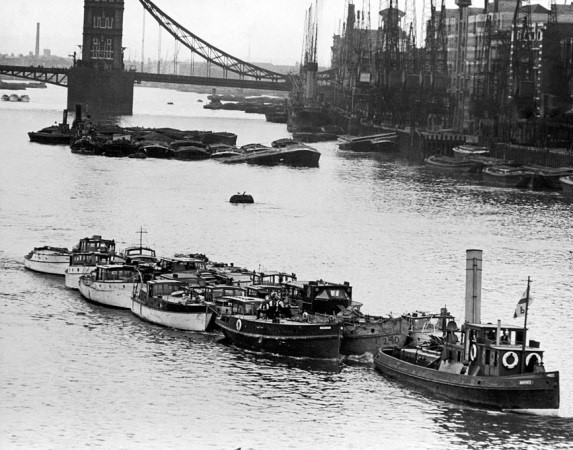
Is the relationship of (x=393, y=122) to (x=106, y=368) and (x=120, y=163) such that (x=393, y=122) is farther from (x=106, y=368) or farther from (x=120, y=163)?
(x=106, y=368)

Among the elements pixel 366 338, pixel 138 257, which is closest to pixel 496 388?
pixel 366 338

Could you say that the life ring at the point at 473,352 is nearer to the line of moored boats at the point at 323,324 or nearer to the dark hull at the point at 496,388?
the line of moored boats at the point at 323,324

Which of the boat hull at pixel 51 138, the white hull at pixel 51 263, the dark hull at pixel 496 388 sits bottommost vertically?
the dark hull at pixel 496 388

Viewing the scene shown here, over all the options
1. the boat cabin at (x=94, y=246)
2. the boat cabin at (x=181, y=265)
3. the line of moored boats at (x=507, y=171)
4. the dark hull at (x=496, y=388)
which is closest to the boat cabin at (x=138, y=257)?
the boat cabin at (x=94, y=246)

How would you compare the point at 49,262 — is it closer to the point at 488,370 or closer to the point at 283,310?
the point at 283,310

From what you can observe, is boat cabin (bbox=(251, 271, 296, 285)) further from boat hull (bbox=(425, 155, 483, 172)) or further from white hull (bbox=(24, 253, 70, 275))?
boat hull (bbox=(425, 155, 483, 172))
